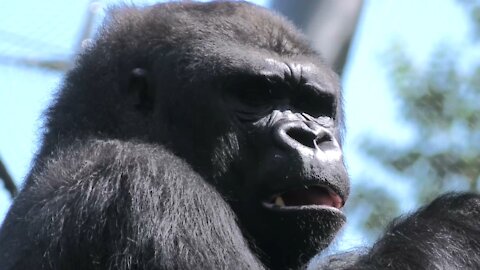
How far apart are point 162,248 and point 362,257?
1.20 meters

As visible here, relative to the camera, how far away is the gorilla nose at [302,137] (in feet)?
20.8

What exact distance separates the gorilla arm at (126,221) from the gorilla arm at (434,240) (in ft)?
2.21

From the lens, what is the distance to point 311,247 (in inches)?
251

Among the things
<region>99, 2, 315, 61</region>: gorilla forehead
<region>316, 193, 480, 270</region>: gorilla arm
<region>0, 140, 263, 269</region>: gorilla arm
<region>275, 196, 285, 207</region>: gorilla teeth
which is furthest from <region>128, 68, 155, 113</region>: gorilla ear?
<region>316, 193, 480, 270</region>: gorilla arm

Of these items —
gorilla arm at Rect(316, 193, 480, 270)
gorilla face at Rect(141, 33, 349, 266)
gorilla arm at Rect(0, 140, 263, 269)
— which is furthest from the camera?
gorilla face at Rect(141, 33, 349, 266)

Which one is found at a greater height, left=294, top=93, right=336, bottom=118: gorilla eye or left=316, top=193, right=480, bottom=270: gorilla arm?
left=294, top=93, right=336, bottom=118: gorilla eye

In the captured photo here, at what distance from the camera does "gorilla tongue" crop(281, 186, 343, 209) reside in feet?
20.8

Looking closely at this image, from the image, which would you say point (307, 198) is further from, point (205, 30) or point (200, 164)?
point (205, 30)

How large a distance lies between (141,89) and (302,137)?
102 cm

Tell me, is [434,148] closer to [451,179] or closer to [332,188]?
[451,179]

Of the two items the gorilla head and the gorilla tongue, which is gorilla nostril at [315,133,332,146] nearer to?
the gorilla head

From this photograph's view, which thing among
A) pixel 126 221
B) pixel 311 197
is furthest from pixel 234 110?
pixel 126 221

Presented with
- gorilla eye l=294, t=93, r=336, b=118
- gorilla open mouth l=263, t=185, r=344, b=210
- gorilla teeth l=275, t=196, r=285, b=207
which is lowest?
gorilla teeth l=275, t=196, r=285, b=207

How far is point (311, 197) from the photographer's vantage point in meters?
6.35
